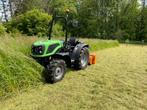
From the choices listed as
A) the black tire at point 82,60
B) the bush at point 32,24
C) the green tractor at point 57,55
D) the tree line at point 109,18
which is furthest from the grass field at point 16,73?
the tree line at point 109,18

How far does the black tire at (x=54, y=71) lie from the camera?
7.01m

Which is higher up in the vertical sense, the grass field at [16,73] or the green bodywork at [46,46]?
the green bodywork at [46,46]

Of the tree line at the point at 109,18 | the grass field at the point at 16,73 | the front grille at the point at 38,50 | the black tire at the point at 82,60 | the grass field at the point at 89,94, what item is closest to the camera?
the grass field at the point at 89,94

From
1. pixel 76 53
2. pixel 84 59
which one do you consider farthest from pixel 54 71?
pixel 84 59

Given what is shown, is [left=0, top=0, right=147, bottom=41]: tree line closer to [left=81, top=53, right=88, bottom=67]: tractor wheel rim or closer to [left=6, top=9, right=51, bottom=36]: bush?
[left=6, top=9, right=51, bottom=36]: bush

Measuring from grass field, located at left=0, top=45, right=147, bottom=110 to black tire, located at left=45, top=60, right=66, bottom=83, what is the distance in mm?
182

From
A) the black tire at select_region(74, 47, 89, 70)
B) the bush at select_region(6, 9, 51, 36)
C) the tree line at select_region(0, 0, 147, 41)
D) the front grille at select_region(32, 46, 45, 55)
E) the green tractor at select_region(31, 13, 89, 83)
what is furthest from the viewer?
the tree line at select_region(0, 0, 147, 41)

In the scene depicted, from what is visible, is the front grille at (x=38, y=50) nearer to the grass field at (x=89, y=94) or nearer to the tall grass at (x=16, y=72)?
the tall grass at (x=16, y=72)

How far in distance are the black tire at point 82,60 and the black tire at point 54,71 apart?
1283 mm

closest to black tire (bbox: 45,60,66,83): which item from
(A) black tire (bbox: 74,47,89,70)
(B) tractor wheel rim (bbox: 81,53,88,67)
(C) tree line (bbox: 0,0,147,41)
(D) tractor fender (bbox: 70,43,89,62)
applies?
(D) tractor fender (bbox: 70,43,89,62)

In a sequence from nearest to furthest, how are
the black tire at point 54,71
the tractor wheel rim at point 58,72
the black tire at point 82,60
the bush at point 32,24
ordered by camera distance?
the black tire at point 54,71 < the tractor wheel rim at point 58,72 < the black tire at point 82,60 < the bush at point 32,24

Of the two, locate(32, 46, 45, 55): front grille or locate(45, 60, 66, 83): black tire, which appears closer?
locate(45, 60, 66, 83): black tire

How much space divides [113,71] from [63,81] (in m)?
2.26

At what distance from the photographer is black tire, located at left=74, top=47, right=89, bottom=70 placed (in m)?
8.67
